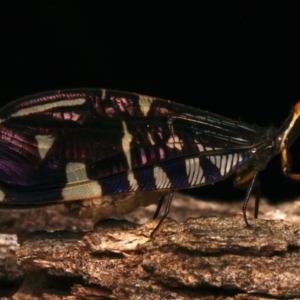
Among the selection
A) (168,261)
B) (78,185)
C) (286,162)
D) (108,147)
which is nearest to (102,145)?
(108,147)

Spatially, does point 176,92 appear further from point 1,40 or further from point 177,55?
point 1,40

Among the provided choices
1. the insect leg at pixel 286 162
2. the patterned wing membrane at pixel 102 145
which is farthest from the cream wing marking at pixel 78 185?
the insect leg at pixel 286 162

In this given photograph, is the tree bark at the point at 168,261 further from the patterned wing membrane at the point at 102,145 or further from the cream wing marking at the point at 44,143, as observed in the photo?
the cream wing marking at the point at 44,143

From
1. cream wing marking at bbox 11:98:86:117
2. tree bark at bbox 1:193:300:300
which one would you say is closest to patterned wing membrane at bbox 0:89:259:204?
cream wing marking at bbox 11:98:86:117

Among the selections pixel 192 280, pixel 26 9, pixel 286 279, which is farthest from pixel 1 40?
pixel 286 279

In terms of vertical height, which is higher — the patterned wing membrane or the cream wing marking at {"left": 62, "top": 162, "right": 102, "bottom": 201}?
the patterned wing membrane

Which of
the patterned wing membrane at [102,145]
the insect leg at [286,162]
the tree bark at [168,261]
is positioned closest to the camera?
the tree bark at [168,261]

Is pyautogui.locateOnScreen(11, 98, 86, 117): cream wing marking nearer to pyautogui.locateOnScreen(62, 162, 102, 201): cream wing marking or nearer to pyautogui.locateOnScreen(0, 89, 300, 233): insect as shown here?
pyautogui.locateOnScreen(0, 89, 300, 233): insect
